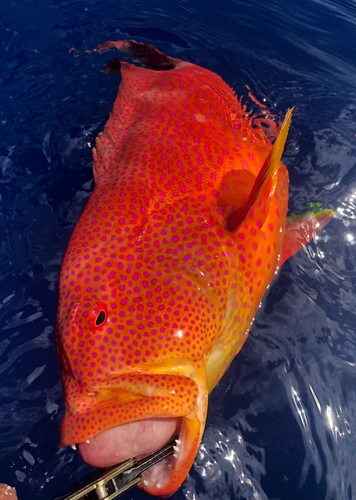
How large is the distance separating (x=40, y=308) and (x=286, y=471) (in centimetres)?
231

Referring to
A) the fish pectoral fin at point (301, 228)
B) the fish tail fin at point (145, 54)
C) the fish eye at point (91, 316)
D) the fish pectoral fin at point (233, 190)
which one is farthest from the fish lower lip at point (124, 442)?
the fish tail fin at point (145, 54)

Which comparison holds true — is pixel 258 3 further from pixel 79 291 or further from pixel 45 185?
pixel 79 291

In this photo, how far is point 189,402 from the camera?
6.11ft

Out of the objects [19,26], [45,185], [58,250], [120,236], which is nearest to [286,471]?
[120,236]

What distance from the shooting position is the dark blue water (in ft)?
8.50

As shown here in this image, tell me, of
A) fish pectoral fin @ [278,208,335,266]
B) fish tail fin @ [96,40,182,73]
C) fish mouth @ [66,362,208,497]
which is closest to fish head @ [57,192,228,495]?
fish mouth @ [66,362,208,497]

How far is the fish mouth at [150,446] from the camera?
1.86 meters

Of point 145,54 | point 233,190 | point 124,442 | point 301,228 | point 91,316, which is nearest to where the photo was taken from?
point 124,442

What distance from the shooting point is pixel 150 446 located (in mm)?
1917

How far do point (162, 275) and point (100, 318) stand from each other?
415 mm

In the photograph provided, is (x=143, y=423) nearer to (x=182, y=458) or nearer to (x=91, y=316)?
(x=182, y=458)

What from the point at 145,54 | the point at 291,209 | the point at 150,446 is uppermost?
the point at 145,54

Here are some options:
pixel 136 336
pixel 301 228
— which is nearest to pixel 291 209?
pixel 301 228

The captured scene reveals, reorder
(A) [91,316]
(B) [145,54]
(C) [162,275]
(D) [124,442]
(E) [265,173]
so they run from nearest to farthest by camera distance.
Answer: (D) [124,442]
(A) [91,316]
(C) [162,275]
(E) [265,173]
(B) [145,54]
